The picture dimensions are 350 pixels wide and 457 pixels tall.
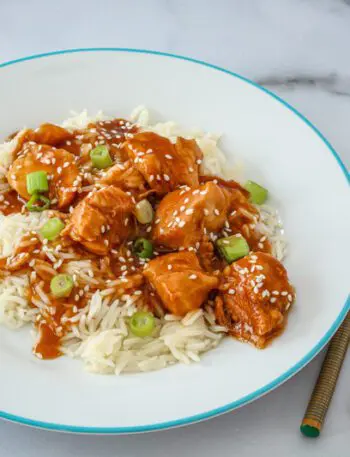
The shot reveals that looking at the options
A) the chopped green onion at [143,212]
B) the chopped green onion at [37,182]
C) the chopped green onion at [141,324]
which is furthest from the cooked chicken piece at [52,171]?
the chopped green onion at [141,324]

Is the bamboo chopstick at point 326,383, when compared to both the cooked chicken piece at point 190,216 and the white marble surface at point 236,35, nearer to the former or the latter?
the cooked chicken piece at point 190,216

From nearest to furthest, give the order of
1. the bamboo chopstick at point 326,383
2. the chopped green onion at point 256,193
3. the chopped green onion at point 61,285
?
the bamboo chopstick at point 326,383, the chopped green onion at point 61,285, the chopped green onion at point 256,193

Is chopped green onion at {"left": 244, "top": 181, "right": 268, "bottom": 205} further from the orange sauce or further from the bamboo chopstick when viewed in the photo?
the orange sauce

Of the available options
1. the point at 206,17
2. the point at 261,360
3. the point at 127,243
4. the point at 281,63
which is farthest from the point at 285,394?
the point at 206,17

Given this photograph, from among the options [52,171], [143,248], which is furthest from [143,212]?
[52,171]

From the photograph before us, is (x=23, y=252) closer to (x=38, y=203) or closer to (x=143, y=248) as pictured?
(x=38, y=203)

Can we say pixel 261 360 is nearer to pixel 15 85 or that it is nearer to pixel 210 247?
pixel 210 247
